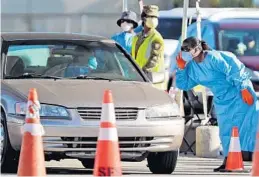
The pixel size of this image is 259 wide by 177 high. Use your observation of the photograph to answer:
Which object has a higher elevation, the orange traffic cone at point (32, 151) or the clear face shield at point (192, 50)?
the clear face shield at point (192, 50)

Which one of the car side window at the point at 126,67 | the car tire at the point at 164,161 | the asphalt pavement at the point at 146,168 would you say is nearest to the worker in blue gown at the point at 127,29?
the asphalt pavement at the point at 146,168

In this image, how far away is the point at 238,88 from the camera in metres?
12.3

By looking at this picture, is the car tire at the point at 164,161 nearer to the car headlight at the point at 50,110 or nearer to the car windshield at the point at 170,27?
the car headlight at the point at 50,110

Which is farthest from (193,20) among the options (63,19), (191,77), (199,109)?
(191,77)

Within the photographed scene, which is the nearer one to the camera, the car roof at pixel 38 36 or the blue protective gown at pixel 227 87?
the blue protective gown at pixel 227 87

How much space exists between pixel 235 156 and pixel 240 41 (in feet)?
24.4

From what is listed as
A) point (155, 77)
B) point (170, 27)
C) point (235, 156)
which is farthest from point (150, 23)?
point (170, 27)

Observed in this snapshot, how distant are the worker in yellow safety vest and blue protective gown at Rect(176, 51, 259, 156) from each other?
159 centimetres

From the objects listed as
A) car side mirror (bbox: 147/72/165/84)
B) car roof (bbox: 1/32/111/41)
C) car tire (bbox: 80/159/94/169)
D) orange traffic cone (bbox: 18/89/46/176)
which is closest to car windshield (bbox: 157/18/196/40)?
car side mirror (bbox: 147/72/165/84)

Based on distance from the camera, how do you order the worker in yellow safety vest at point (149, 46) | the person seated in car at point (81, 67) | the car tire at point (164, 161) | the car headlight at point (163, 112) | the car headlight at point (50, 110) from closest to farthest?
1. the car headlight at point (50, 110)
2. the car headlight at point (163, 112)
3. the car tire at point (164, 161)
4. the person seated in car at point (81, 67)
5. the worker in yellow safety vest at point (149, 46)

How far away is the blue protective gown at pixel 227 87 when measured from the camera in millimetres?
12195

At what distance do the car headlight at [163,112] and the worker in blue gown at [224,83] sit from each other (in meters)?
0.75

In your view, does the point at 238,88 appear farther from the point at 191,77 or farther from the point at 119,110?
the point at 119,110

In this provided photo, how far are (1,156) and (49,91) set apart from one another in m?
0.75
